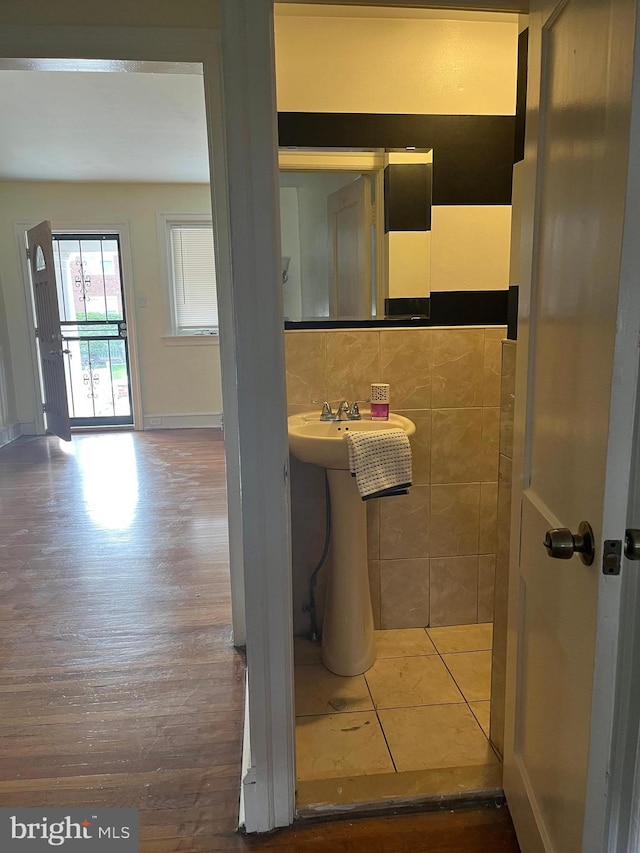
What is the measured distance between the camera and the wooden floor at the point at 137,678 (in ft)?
5.02

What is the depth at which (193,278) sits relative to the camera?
6090 mm

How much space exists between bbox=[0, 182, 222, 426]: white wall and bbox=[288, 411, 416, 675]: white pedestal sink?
13.8 feet

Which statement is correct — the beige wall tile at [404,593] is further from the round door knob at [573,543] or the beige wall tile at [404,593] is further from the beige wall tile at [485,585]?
the round door knob at [573,543]

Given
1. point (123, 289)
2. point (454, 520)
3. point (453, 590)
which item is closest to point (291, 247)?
point (454, 520)

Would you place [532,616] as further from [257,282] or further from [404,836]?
[257,282]

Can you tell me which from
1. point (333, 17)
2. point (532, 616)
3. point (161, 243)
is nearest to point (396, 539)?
point (532, 616)

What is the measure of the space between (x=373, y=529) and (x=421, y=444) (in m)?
0.38

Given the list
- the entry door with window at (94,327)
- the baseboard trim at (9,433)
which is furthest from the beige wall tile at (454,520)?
the entry door with window at (94,327)

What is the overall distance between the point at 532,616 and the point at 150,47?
2.01 m

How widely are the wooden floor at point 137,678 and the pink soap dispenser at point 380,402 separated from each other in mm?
1065

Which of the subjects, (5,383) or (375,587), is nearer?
(375,587)

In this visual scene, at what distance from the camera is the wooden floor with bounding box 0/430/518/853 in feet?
5.02

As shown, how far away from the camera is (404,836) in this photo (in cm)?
149

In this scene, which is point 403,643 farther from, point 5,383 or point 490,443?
point 5,383
